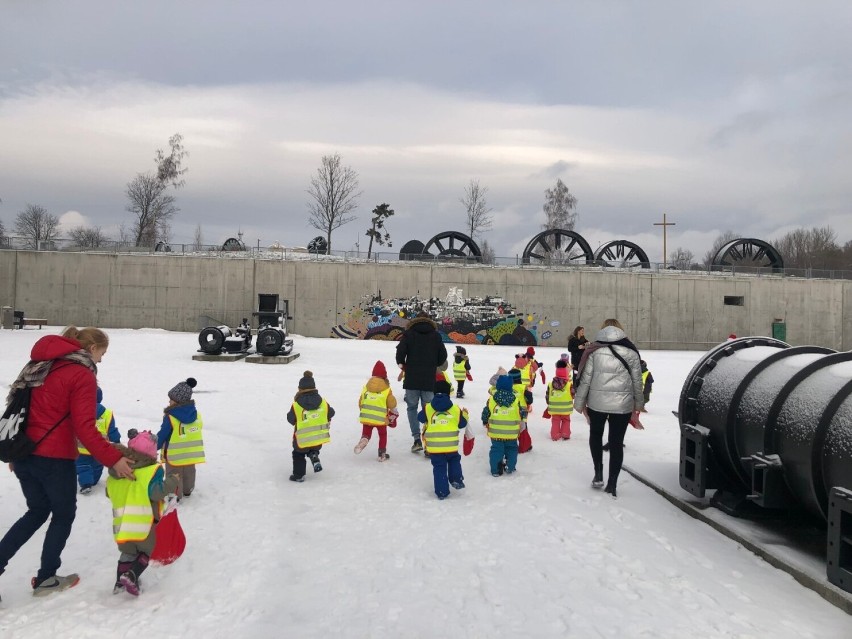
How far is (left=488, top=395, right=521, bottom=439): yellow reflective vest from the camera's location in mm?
6262

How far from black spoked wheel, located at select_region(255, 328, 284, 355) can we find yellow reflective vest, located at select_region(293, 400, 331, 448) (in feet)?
37.2

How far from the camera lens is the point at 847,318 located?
31.9 metres

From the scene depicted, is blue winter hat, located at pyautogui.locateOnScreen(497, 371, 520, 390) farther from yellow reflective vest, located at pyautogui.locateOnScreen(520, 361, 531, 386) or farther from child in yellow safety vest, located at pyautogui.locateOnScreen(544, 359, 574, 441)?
yellow reflective vest, located at pyautogui.locateOnScreen(520, 361, 531, 386)

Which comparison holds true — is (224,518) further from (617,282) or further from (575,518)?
(617,282)

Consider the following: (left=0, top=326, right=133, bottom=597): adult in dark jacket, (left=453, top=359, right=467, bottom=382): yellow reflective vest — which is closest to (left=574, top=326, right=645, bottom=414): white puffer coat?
(left=0, top=326, right=133, bottom=597): adult in dark jacket

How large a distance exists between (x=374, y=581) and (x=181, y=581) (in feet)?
4.17

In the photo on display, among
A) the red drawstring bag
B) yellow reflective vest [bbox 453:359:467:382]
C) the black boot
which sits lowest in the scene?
the black boot

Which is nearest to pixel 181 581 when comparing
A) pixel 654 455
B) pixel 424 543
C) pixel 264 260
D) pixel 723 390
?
pixel 424 543

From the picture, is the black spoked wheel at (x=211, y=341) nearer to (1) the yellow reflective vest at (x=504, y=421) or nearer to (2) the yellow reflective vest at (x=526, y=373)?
(2) the yellow reflective vest at (x=526, y=373)

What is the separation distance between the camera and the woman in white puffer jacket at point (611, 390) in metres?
5.53

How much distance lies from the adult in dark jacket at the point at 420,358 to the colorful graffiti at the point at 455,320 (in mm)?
21420

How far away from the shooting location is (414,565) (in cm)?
409

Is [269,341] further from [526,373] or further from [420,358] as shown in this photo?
[420,358]

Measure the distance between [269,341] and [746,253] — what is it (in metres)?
32.1
